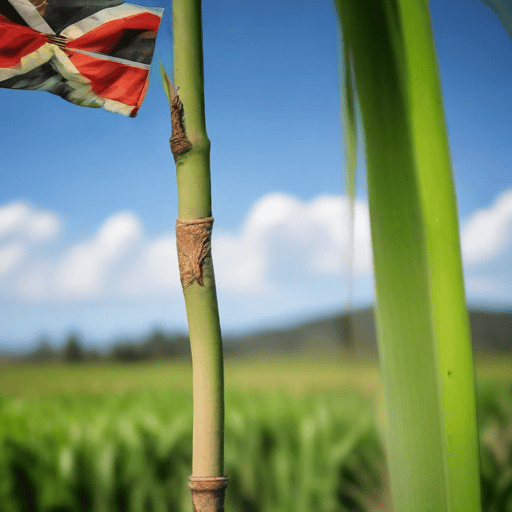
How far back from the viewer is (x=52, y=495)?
3.04 feet

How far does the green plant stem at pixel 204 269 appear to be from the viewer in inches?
15.5

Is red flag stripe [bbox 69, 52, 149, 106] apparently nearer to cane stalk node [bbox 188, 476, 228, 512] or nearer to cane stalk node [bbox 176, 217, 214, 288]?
cane stalk node [bbox 176, 217, 214, 288]

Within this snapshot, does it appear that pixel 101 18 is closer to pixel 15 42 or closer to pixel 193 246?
pixel 15 42

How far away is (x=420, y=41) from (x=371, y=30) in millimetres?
33

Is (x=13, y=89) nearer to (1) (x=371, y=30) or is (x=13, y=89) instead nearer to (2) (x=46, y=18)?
(2) (x=46, y=18)

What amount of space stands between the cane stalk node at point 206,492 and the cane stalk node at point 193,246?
0.54ft

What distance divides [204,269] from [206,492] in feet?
0.61

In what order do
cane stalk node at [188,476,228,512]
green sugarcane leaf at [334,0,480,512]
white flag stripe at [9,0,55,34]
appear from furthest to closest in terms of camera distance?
white flag stripe at [9,0,55,34]
cane stalk node at [188,476,228,512]
green sugarcane leaf at [334,0,480,512]

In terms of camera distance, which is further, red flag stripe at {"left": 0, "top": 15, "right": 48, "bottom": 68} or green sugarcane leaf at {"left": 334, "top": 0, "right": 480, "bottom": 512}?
red flag stripe at {"left": 0, "top": 15, "right": 48, "bottom": 68}

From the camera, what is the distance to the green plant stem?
0.39m

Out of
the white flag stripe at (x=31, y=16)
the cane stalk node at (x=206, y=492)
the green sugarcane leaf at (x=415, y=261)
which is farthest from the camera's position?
the white flag stripe at (x=31, y=16)

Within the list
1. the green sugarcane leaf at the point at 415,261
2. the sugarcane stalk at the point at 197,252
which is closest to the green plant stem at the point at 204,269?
the sugarcane stalk at the point at 197,252

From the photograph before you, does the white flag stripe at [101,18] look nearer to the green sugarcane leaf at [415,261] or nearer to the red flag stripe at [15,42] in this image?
the red flag stripe at [15,42]

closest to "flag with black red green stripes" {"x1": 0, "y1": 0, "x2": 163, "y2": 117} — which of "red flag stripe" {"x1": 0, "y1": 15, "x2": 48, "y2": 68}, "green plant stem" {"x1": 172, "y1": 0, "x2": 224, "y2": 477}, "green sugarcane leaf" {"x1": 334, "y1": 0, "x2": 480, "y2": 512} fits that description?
"red flag stripe" {"x1": 0, "y1": 15, "x2": 48, "y2": 68}
